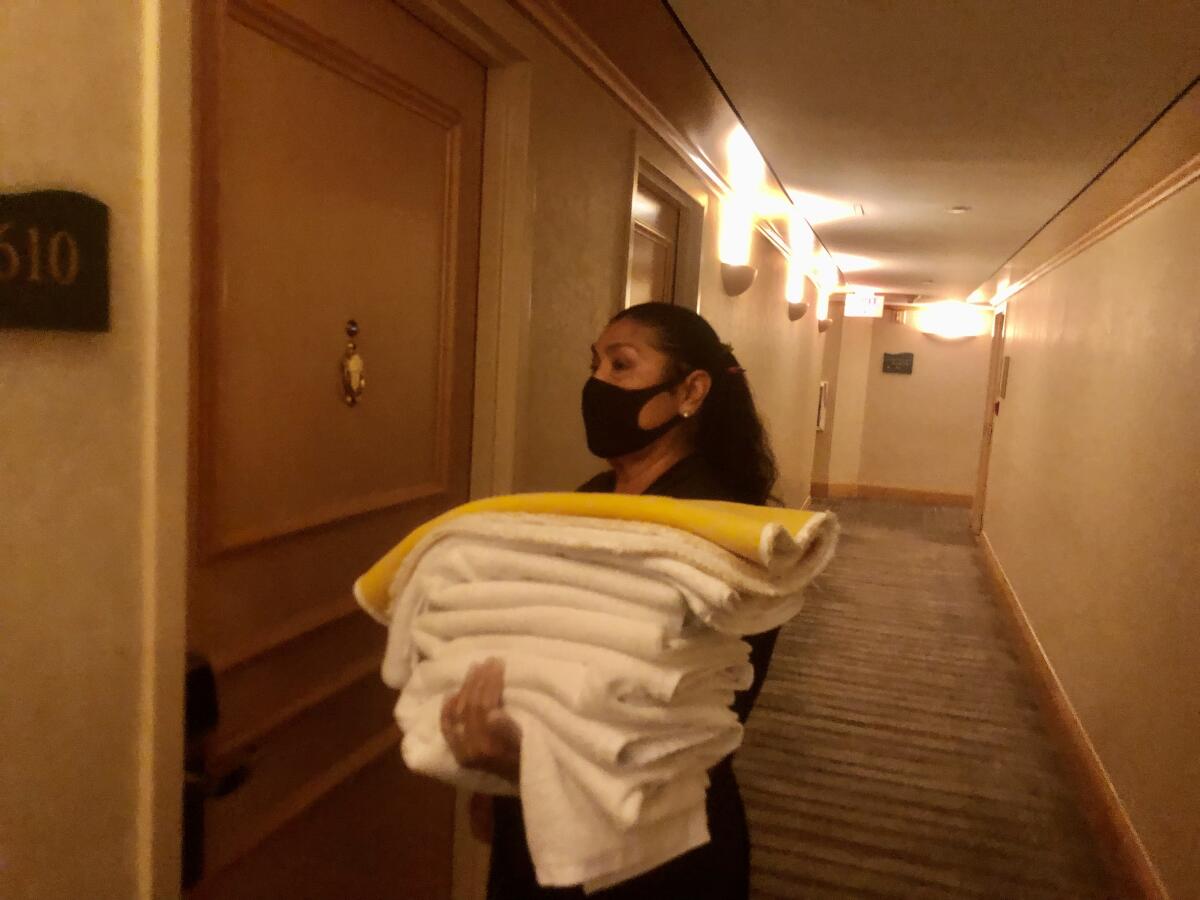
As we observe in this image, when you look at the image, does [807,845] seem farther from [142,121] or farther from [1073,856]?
[142,121]

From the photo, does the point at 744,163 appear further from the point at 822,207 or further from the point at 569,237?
the point at 569,237

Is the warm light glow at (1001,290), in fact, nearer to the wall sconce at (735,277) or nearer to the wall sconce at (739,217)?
the wall sconce at (739,217)

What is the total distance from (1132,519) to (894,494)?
6.92 metres

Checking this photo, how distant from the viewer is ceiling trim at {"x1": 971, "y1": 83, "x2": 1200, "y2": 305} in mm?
2484

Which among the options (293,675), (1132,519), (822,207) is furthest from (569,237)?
(822,207)

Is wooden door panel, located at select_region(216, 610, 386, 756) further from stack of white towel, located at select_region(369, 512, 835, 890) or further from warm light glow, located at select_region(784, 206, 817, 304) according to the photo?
warm light glow, located at select_region(784, 206, 817, 304)

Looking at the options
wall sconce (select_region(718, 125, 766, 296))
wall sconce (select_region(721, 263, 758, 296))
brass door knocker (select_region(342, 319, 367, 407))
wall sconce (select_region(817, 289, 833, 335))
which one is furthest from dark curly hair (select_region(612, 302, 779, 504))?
Result: wall sconce (select_region(817, 289, 833, 335))

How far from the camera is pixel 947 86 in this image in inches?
93.4

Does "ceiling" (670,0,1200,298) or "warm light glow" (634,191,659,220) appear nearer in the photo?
"ceiling" (670,0,1200,298)

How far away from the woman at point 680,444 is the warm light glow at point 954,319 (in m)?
8.74

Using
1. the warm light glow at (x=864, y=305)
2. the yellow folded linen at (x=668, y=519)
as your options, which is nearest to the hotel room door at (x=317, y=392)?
the yellow folded linen at (x=668, y=519)

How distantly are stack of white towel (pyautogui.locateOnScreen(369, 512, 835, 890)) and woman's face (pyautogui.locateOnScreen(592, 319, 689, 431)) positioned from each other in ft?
1.17

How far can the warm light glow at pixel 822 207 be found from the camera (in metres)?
4.10

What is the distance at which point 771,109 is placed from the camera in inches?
107
